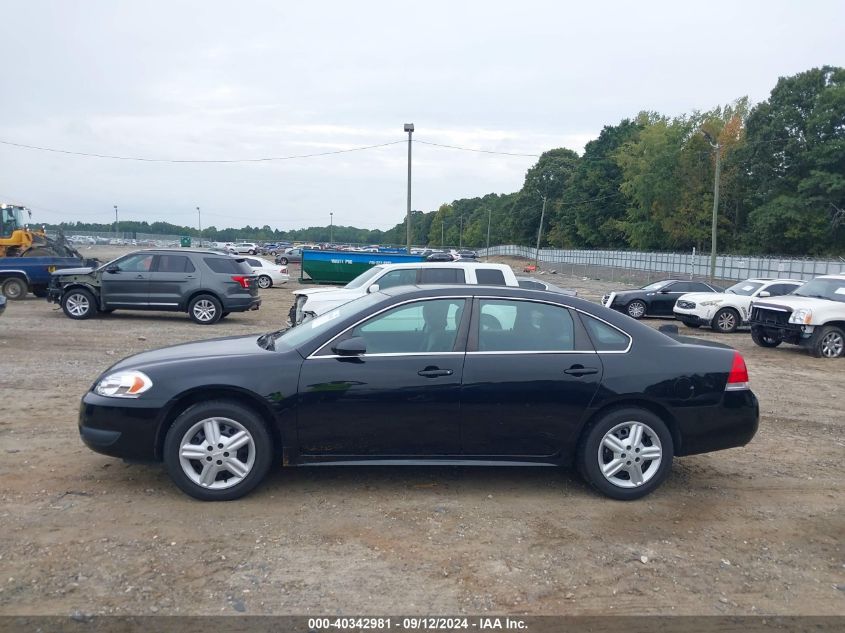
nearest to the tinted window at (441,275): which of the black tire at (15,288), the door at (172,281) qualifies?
the door at (172,281)

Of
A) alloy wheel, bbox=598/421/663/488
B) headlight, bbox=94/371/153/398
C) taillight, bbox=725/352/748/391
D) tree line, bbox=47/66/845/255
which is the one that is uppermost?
tree line, bbox=47/66/845/255

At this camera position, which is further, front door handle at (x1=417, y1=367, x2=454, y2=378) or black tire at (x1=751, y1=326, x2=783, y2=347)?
black tire at (x1=751, y1=326, x2=783, y2=347)

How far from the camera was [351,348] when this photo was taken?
5105 mm

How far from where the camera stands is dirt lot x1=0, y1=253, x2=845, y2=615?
152 inches

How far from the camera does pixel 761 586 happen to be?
4145 millimetres

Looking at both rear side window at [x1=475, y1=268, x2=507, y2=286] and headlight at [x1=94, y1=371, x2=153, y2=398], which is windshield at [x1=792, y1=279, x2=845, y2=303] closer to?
rear side window at [x1=475, y1=268, x2=507, y2=286]

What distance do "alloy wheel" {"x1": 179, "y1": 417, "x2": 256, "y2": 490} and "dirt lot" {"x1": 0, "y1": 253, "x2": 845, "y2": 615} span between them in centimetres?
19

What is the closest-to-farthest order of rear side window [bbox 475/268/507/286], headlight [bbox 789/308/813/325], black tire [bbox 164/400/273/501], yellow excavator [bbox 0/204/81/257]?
1. black tire [bbox 164/400/273/501]
2. rear side window [bbox 475/268/507/286]
3. headlight [bbox 789/308/813/325]
4. yellow excavator [bbox 0/204/81/257]

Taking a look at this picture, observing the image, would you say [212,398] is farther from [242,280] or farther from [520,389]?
[242,280]

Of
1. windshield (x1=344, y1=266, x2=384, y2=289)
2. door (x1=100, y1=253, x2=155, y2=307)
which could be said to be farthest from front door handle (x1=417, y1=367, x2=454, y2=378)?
door (x1=100, y1=253, x2=155, y2=307)

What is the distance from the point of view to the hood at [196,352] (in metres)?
5.34

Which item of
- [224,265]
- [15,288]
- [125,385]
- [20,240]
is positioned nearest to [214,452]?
[125,385]

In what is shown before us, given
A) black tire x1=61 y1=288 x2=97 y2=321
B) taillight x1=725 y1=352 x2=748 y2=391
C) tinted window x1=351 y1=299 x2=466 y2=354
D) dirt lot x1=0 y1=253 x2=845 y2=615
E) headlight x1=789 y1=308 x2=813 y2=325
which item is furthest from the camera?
black tire x1=61 y1=288 x2=97 y2=321

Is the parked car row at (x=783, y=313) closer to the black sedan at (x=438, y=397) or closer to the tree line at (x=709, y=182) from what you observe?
the black sedan at (x=438, y=397)
